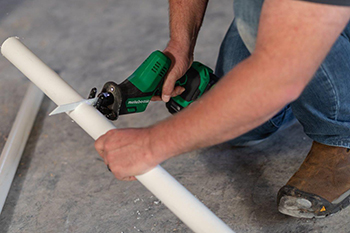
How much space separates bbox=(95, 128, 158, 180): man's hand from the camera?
0.78m

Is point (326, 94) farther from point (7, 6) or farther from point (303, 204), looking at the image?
point (7, 6)

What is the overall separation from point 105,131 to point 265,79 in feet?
1.28

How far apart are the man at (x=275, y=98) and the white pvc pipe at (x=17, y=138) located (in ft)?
1.97

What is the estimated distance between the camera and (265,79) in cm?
66

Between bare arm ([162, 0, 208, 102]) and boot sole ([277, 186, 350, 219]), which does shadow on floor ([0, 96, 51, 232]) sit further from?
boot sole ([277, 186, 350, 219])

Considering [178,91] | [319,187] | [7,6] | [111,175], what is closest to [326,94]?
[319,187]

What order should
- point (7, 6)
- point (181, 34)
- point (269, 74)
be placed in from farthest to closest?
point (7, 6)
point (181, 34)
point (269, 74)

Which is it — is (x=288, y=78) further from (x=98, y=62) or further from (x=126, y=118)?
(x=98, y=62)

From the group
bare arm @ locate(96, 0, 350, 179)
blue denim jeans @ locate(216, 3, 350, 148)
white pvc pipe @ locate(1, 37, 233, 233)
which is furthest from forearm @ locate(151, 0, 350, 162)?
blue denim jeans @ locate(216, 3, 350, 148)

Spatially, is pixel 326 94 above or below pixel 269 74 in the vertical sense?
below

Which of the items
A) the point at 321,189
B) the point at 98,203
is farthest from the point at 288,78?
the point at 98,203

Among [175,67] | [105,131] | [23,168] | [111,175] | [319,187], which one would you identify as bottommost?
[319,187]

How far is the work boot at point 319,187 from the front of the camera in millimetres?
1096

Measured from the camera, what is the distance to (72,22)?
2250 millimetres
